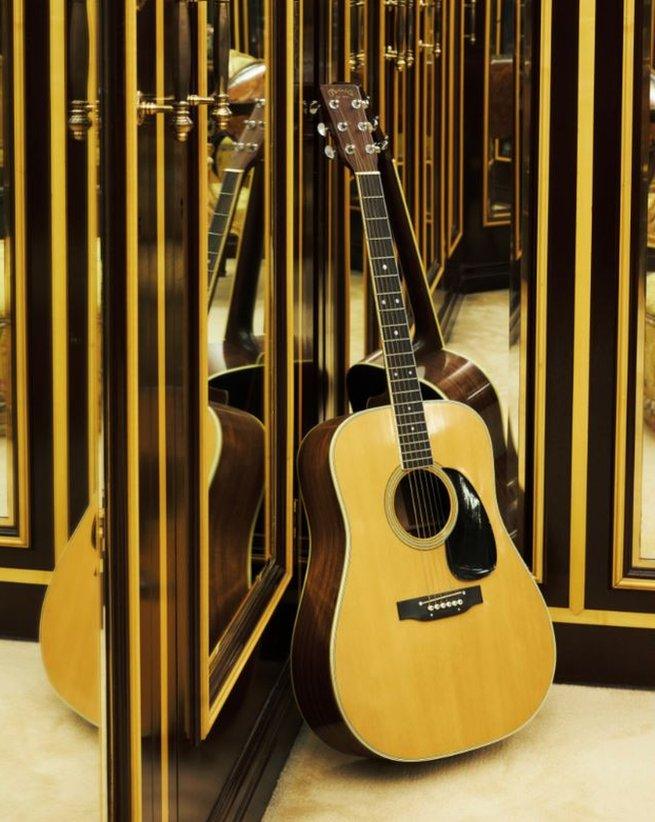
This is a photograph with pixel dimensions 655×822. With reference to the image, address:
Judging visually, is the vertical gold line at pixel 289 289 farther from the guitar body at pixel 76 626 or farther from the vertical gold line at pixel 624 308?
the guitar body at pixel 76 626

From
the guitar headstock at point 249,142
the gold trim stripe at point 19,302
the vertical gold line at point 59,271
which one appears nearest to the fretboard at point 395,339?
the guitar headstock at point 249,142

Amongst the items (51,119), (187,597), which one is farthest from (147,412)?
(51,119)

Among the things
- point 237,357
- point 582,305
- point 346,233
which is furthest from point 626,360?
point 237,357

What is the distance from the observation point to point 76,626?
1328 mm

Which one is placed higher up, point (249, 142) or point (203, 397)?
point (249, 142)

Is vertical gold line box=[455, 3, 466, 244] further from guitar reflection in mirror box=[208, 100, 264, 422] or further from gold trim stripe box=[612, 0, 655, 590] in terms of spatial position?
guitar reflection in mirror box=[208, 100, 264, 422]

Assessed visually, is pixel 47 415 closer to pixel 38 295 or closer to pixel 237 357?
pixel 38 295

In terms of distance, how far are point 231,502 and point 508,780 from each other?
0.81 metres

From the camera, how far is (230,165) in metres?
1.98

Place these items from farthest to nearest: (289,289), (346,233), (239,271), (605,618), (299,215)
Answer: (605,618) < (346,233) < (299,215) < (289,289) < (239,271)

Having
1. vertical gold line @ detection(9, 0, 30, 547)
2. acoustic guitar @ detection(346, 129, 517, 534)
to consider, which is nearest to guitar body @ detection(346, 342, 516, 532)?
acoustic guitar @ detection(346, 129, 517, 534)

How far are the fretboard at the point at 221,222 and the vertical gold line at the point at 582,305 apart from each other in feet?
3.09

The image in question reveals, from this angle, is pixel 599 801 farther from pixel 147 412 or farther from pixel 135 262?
pixel 135 262

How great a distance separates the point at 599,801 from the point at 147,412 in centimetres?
123
